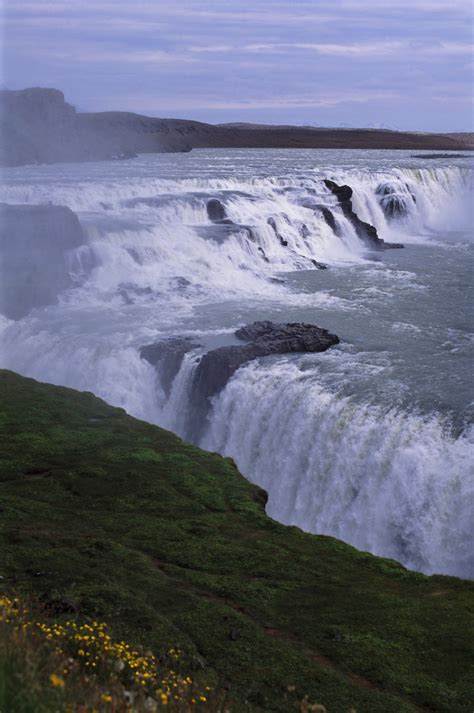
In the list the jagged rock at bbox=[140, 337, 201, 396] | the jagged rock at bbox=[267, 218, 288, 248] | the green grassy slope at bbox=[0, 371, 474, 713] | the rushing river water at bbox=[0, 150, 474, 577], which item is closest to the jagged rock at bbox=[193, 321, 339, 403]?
the rushing river water at bbox=[0, 150, 474, 577]

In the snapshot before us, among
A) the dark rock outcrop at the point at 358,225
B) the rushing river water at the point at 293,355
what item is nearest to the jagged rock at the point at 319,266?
the rushing river water at the point at 293,355

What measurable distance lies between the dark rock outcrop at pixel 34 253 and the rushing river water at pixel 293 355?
21.7 inches

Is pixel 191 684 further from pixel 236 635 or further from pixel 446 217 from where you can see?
pixel 446 217

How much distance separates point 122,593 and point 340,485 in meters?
10.8

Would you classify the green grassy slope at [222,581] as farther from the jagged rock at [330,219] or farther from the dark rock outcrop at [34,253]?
the jagged rock at [330,219]

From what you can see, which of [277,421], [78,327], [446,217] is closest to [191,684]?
[277,421]

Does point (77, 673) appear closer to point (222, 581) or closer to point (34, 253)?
point (222, 581)

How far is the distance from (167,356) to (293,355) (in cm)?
412

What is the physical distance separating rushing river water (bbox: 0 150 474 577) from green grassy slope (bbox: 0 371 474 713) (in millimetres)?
4354

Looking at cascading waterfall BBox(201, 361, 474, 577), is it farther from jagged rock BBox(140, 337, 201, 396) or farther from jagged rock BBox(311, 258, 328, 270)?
jagged rock BBox(311, 258, 328, 270)

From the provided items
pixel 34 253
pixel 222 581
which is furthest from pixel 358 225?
pixel 222 581

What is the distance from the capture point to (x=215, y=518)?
51.5 ft

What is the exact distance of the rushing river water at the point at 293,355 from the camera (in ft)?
67.6

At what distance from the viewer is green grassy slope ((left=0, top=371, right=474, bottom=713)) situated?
418 inches
